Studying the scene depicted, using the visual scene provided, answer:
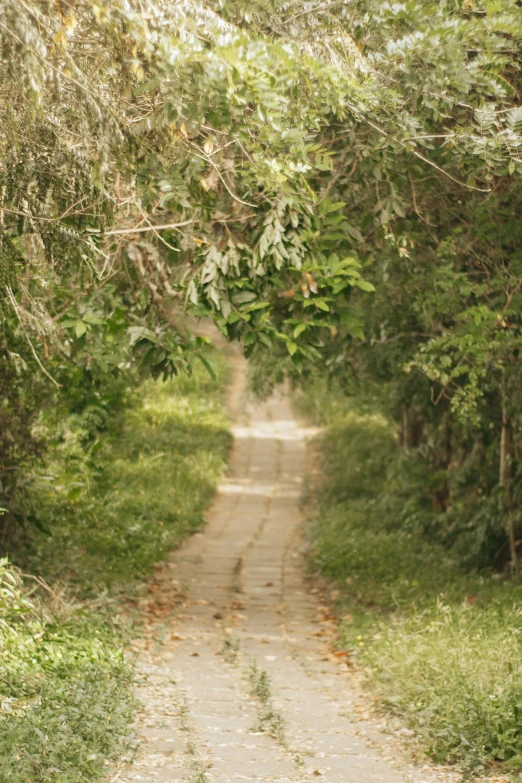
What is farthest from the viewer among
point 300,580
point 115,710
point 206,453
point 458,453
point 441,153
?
point 206,453

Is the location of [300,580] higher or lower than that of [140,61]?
lower

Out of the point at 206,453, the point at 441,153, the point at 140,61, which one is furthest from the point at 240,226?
the point at 206,453

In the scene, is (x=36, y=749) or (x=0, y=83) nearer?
(x=36, y=749)

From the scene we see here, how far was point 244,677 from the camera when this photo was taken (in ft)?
20.7

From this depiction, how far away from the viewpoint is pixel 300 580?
32.4 feet

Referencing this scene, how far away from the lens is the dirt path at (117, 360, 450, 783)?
15.1ft

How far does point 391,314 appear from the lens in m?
8.12

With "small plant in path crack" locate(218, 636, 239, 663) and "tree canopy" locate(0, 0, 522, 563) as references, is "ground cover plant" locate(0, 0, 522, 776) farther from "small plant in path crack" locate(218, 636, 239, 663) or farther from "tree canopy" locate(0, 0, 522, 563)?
"small plant in path crack" locate(218, 636, 239, 663)

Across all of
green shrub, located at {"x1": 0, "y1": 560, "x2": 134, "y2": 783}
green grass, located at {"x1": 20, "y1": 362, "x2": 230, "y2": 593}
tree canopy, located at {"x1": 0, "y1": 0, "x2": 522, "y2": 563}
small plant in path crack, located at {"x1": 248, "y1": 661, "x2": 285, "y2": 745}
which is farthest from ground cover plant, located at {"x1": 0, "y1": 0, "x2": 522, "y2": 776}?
green shrub, located at {"x1": 0, "y1": 560, "x2": 134, "y2": 783}

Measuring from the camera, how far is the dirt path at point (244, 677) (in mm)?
4602

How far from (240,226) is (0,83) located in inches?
77.6

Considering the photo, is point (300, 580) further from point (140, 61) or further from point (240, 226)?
point (140, 61)

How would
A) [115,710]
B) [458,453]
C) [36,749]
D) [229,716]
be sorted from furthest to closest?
[458,453]
[229,716]
[115,710]
[36,749]

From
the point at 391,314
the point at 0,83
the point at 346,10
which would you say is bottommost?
the point at 391,314
